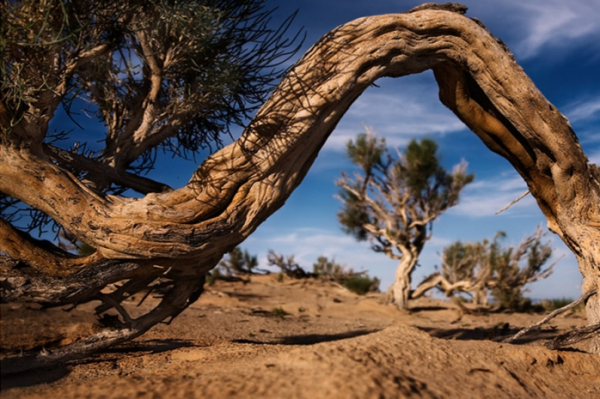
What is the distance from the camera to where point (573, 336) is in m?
5.01

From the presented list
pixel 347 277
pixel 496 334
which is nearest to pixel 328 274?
pixel 347 277

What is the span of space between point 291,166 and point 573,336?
133 inches

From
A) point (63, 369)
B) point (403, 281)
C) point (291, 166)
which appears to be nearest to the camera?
point (63, 369)

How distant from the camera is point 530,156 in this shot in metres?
5.95

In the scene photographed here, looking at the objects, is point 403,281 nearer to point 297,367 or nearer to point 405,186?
point 405,186

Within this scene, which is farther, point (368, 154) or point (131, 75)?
point (368, 154)

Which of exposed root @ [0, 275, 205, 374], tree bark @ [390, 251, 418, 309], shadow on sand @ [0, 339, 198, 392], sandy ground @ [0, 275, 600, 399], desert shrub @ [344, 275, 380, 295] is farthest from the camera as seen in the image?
desert shrub @ [344, 275, 380, 295]

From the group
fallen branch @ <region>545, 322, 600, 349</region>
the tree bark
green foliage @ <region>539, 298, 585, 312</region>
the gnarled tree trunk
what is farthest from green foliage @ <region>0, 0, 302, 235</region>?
green foliage @ <region>539, 298, 585, 312</region>

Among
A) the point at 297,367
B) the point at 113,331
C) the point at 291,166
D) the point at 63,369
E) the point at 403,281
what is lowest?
the point at 63,369

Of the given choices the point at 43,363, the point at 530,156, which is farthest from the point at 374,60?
the point at 43,363

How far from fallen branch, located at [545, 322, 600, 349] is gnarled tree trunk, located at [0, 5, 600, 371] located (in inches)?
13.8

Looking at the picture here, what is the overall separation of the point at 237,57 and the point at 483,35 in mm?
2917

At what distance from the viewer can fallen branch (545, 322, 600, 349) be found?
16.2 ft

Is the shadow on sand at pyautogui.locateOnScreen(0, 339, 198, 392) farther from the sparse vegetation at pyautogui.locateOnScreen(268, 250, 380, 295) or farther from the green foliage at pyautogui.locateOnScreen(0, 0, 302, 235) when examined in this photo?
the sparse vegetation at pyautogui.locateOnScreen(268, 250, 380, 295)
